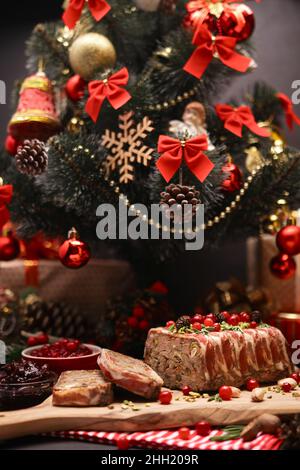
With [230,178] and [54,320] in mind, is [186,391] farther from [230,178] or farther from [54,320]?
[54,320]

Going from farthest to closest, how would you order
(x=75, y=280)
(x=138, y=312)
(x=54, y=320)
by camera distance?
(x=75, y=280) < (x=54, y=320) < (x=138, y=312)

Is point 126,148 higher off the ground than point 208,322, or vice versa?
point 126,148

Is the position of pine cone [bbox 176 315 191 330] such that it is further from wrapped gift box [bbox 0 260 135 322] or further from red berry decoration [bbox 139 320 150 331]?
wrapped gift box [bbox 0 260 135 322]

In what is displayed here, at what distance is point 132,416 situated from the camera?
4.07ft

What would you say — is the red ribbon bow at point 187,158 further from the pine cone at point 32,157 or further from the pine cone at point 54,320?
the pine cone at point 54,320

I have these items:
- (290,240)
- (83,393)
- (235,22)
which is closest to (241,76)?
(235,22)

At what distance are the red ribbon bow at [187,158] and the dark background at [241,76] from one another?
95cm

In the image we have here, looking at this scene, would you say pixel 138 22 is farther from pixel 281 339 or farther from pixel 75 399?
pixel 75 399

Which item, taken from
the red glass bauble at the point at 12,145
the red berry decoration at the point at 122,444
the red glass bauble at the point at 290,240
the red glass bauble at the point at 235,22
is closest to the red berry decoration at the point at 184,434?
the red berry decoration at the point at 122,444

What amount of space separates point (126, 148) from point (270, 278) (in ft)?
2.46

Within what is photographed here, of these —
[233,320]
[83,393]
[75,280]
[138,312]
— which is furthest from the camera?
[75,280]

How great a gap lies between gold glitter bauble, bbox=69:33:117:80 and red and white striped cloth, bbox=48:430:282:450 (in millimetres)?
1062

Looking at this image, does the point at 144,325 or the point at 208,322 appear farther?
the point at 144,325
